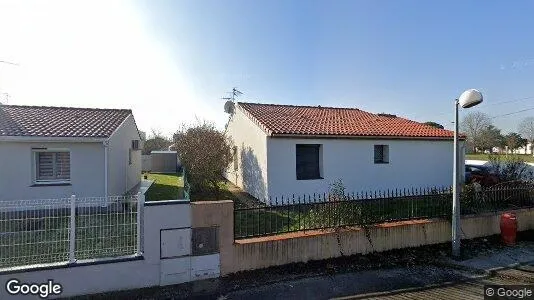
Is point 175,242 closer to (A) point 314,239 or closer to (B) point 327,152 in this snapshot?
(A) point 314,239

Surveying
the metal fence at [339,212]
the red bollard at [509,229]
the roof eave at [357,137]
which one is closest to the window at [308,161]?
the roof eave at [357,137]

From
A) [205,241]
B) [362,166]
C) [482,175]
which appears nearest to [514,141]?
[482,175]

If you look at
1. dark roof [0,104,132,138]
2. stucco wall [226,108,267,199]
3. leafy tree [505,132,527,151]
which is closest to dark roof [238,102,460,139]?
stucco wall [226,108,267,199]

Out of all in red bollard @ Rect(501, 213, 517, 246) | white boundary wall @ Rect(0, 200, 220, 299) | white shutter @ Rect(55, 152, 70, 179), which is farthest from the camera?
white shutter @ Rect(55, 152, 70, 179)

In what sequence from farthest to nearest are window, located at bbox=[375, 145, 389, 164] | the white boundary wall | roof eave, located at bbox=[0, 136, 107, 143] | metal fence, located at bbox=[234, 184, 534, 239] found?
window, located at bbox=[375, 145, 389, 164] < roof eave, located at bbox=[0, 136, 107, 143] < metal fence, located at bbox=[234, 184, 534, 239] < the white boundary wall

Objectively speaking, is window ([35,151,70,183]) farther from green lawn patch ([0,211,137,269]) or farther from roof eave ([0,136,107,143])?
green lawn patch ([0,211,137,269])

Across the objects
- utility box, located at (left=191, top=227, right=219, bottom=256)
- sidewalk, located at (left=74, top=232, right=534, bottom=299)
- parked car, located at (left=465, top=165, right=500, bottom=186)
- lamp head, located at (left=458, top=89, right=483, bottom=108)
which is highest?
lamp head, located at (left=458, top=89, right=483, bottom=108)

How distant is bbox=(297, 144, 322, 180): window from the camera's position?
1234cm

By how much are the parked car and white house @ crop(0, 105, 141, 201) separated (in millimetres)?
16290

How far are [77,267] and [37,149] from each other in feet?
28.1

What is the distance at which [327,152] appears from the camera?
1255 cm

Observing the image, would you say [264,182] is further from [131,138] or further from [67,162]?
[131,138]

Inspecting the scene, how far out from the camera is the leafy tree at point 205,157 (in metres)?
13.6

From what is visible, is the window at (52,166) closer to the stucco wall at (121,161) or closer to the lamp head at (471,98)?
the stucco wall at (121,161)
